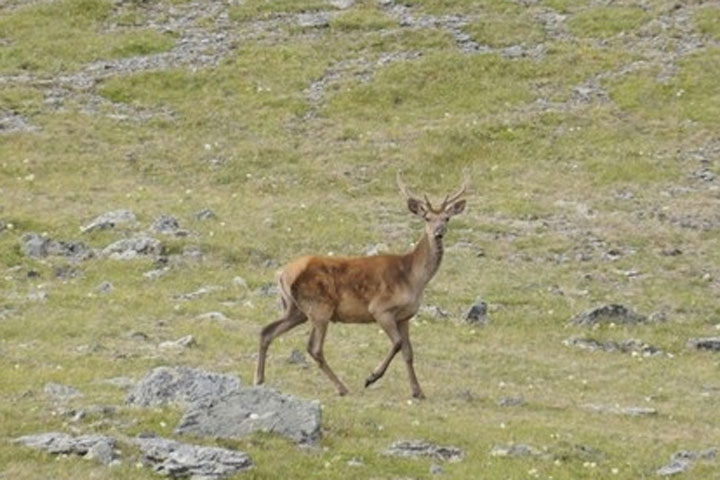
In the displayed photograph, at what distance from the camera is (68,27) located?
5991cm

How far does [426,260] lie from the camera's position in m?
23.3

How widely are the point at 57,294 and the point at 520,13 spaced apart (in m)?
34.4

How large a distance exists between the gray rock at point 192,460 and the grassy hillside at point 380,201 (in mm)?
233

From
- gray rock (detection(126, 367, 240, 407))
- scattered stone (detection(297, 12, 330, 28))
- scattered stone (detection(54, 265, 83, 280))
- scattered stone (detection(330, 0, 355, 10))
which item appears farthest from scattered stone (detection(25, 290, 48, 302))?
scattered stone (detection(330, 0, 355, 10))

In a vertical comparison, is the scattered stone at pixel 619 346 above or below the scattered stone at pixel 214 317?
below

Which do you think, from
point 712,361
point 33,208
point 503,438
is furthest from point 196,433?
point 33,208

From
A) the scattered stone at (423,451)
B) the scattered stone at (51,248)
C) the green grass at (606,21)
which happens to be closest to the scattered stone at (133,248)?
the scattered stone at (51,248)

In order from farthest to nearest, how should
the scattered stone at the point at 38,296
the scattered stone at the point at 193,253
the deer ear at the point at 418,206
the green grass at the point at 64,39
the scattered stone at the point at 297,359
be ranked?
the green grass at the point at 64,39
the scattered stone at the point at 193,253
the scattered stone at the point at 38,296
the scattered stone at the point at 297,359
the deer ear at the point at 418,206

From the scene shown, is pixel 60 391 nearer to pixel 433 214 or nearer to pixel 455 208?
pixel 433 214

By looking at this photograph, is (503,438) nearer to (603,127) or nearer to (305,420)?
(305,420)

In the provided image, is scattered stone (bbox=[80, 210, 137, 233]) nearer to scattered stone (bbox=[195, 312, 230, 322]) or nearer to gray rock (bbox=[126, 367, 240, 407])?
scattered stone (bbox=[195, 312, 230, 322])

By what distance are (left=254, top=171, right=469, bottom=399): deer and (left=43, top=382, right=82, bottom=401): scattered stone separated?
2.95 meters

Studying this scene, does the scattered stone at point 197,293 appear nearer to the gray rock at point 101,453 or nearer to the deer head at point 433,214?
the deer head at point 433,214

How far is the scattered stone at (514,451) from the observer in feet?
60.2
